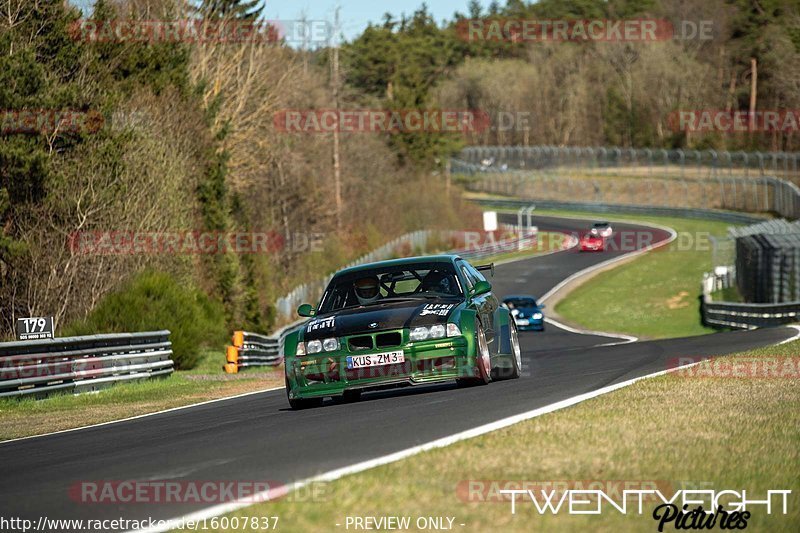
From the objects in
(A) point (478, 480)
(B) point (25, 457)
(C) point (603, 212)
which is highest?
(A) point (478, 480)

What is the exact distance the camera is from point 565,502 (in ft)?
19.4

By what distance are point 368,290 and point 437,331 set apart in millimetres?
1396

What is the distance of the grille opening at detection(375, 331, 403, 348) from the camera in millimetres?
12242

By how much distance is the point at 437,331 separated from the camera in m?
12.3

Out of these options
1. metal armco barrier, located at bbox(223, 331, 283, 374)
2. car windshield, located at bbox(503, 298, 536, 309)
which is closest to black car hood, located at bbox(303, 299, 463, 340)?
metal armco barrier, located at bbox(223, 331, 283, 374)

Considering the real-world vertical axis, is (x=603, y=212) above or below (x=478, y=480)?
below

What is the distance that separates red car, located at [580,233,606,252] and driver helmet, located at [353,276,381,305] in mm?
66196

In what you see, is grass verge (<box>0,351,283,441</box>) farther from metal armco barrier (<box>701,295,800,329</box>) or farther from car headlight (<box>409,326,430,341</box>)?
metal armco barrier (<box>701,295,800,329</box>)

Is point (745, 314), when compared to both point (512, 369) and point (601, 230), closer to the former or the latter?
point (512, 369)

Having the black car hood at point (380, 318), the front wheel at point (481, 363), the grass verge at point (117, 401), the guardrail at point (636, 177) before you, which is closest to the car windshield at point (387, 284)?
the black car hood at point (380, 318)

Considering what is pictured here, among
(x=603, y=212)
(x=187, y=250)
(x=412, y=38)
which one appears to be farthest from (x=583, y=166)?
(x=187, y=250)

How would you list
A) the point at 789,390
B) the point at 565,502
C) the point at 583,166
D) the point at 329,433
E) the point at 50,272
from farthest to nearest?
the point at 583,166 < the point at 50,272 < the point at 789,390 < the point at 329,433 < the point at 565,502

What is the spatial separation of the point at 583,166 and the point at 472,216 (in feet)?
72.1

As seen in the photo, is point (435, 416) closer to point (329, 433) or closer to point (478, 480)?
point (329, 433)
